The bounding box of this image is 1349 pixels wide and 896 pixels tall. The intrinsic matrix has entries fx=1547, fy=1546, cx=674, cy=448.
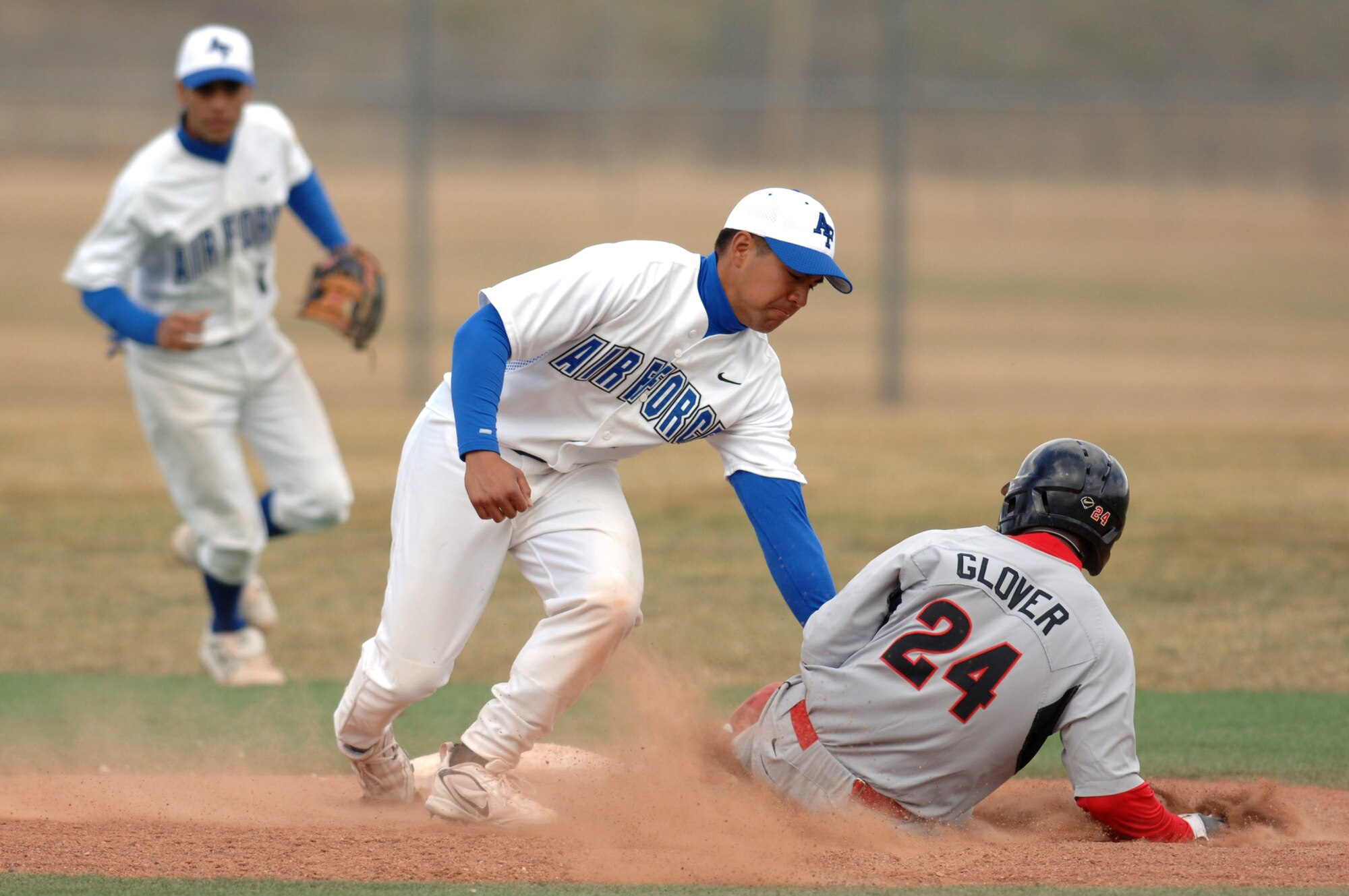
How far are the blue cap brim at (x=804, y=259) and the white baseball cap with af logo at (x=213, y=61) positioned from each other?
3.31 m

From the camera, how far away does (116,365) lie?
1848cm

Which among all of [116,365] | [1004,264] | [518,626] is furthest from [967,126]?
[518,626]

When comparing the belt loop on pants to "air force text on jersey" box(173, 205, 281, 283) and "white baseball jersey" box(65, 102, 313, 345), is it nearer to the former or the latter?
"white baseball jersey" box(65, 102, 313, 345)

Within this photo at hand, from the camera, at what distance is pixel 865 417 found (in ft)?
49.0

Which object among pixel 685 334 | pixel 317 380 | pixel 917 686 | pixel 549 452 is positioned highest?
pixel 685 334

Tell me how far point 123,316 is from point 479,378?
2.99 m

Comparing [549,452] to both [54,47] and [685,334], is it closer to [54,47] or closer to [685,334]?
[685,334]

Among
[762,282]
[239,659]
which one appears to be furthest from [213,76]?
[762,282]

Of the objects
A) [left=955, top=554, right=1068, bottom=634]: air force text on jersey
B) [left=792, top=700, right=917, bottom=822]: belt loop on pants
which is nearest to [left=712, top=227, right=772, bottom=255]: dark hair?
[left=955, top=554, right=1068, bottom=634]: air force text on jersey

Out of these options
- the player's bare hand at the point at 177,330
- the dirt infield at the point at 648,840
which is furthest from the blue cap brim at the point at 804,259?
the player's bare hand at the point at 177,330

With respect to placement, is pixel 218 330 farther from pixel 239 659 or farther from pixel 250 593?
pixel 239 659

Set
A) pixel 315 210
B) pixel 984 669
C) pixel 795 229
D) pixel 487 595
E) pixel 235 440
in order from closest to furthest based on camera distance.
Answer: pixel 984 669
pixel 795 229
pixel 487 595
pixel 235 440
pixel 315 210

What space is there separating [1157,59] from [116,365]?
12475mm

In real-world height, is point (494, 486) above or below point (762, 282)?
below
